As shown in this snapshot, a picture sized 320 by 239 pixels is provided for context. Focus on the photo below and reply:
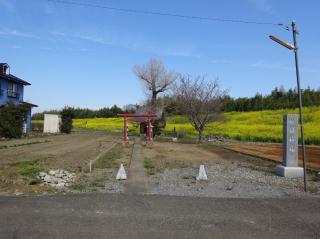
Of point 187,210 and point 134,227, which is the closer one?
point 134,227

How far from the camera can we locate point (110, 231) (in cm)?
510

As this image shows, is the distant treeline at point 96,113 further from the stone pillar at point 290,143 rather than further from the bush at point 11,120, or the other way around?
the stone pillar at point 290,143

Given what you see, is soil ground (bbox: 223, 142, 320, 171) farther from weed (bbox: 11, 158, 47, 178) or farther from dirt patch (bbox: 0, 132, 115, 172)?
weed (bbox: 11, 158, 47, 178)

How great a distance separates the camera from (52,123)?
148ft

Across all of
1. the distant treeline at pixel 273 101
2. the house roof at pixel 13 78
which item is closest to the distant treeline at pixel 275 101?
the distant treeline at pixel 273 101

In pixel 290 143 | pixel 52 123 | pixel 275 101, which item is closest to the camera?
pixel 290 143

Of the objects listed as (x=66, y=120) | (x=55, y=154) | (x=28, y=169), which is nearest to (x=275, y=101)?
(x=66, y=120)

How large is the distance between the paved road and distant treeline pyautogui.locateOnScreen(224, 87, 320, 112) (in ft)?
166

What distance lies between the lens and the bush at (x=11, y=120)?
28.6 m

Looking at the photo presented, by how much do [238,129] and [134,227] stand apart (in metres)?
38.5

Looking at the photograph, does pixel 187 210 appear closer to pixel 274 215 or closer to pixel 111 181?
pixel 274 215

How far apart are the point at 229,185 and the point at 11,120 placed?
75.4ft

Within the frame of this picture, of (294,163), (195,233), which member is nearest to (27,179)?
(195,233)

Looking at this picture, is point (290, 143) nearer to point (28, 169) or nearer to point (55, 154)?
point (28, 169)
